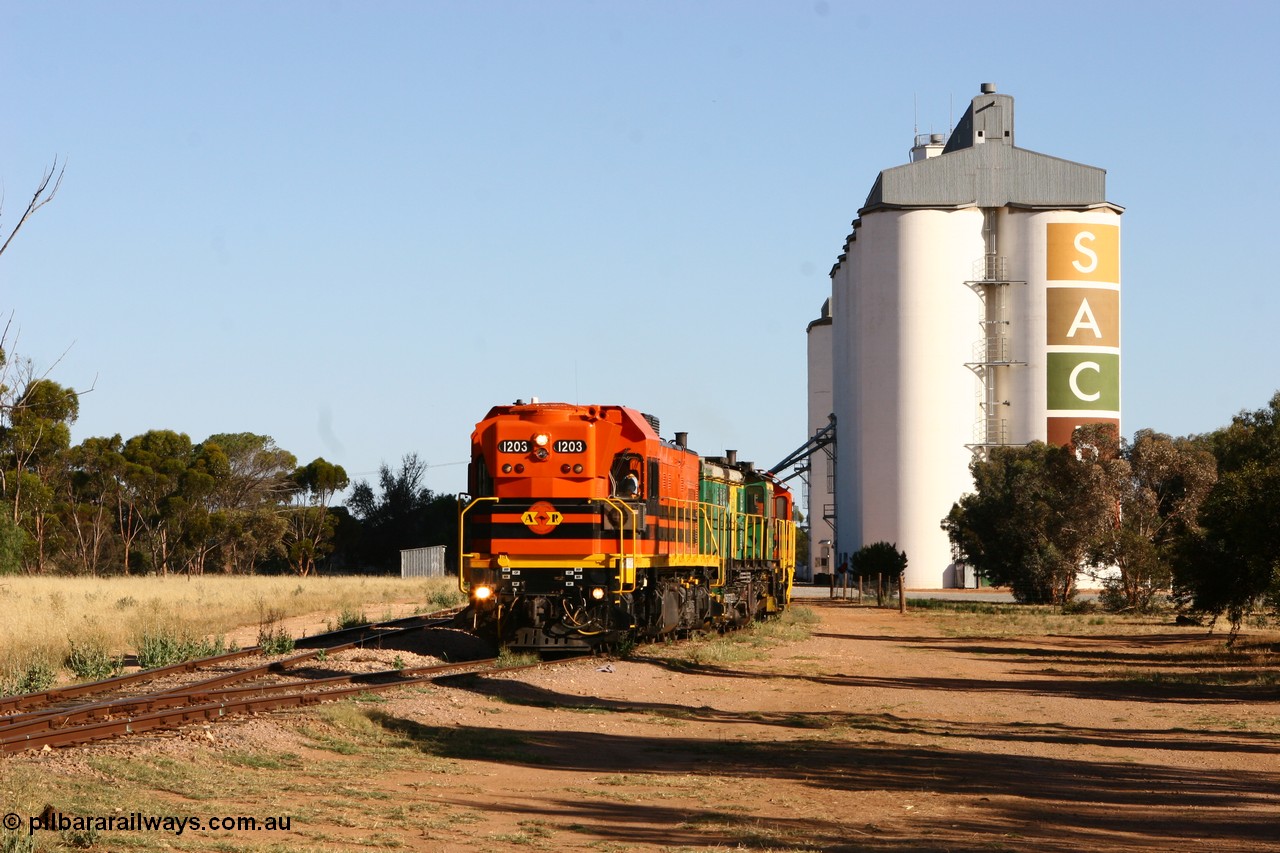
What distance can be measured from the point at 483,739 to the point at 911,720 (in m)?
6.32

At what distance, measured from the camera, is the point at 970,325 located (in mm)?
79062

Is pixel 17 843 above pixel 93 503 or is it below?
below

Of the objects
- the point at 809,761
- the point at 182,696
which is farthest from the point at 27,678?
the point at 809,761

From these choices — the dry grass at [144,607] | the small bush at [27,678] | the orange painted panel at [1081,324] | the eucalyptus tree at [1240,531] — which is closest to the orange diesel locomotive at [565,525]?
the small bush at [27,678]

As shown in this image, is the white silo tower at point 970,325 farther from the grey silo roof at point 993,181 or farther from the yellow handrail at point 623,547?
the yellow handrail at point 623,547

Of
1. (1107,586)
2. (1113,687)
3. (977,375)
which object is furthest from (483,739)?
(977,375)

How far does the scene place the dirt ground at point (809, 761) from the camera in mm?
10891

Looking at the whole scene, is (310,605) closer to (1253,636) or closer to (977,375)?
(1253,636)

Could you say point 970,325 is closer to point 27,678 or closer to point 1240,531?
point 1240,531

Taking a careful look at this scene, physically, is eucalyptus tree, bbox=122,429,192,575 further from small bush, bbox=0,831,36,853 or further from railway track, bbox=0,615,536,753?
small bush, bbox=0,831,36,853

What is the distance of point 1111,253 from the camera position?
7869 centimetres
